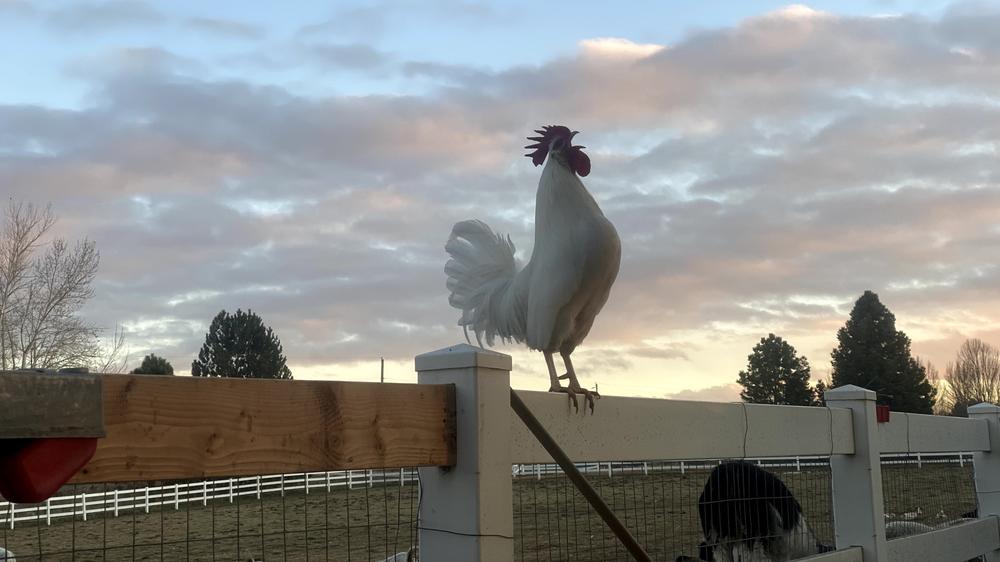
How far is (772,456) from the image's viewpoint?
4695 millimetres

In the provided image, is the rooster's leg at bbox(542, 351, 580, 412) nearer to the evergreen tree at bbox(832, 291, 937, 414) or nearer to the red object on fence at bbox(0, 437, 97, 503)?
the red object on fence at bbox(0, 437, 97, 503)

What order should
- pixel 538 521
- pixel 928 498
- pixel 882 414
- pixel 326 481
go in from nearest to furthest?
pixel 326 481
pixel 882 414
pixel 928 498
pixel 538 521

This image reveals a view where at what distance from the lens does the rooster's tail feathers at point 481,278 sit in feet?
16.6

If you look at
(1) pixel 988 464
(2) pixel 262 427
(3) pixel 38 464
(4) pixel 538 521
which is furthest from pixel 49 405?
(4) pixel 538 521

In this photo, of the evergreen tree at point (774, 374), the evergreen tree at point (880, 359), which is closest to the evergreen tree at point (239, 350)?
the evergreen tree at point (774, 374)

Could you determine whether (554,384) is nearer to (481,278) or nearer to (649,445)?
(649,445)

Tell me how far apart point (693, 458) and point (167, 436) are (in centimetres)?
261

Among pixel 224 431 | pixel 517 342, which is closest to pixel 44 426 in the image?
pixel 224 431

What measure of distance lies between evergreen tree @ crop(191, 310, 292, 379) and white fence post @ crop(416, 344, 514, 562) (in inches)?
1587

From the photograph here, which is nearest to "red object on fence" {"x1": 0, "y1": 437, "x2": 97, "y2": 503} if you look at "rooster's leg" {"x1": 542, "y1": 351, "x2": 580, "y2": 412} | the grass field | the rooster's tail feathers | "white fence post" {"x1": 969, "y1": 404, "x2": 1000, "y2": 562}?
"rooster's leg" {"x1": 542, "y1": 351, "x2": 580, "y2": 412}

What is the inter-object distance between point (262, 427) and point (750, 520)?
3.40m

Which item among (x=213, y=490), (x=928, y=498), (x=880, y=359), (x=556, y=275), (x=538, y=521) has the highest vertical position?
(x=880, y=359)

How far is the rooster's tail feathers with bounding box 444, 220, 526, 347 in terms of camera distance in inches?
199

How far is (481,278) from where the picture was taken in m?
5.38
